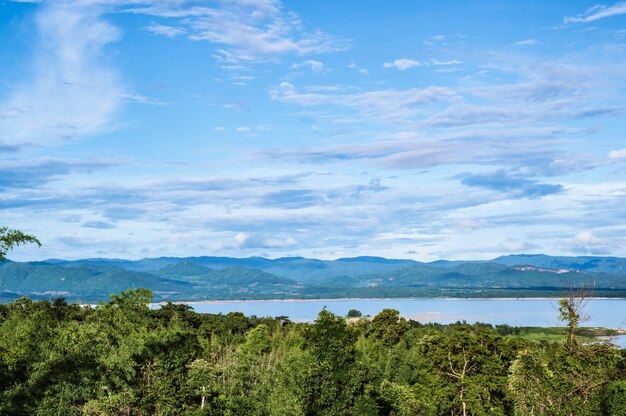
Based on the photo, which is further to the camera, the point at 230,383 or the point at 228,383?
the point at 228,383

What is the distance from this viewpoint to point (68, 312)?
9231 cm

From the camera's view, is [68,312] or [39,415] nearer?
[39,415]

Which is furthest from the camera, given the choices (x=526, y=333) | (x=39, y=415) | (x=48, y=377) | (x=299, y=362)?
(x=526, y=333)

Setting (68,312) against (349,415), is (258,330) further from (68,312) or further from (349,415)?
(349,415)

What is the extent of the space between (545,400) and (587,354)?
11120mm

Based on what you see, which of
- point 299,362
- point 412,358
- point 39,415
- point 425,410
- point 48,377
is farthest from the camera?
point 412,358

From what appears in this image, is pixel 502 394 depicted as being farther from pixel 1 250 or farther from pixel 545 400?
pixel 1 250

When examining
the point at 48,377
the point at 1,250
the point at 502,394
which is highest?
the point at 1,250

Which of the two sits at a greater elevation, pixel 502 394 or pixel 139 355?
pixel 139 355

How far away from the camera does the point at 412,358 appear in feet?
221

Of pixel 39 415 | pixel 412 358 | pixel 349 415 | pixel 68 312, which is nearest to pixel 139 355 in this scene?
pixel 39 415

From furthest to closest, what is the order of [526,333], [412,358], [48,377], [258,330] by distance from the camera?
1. [526,333]
2. [258,330]
3. [412,358]
4. [48,377]

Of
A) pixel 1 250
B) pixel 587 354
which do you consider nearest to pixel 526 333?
pixel 587 354

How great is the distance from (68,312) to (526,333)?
115 metres
